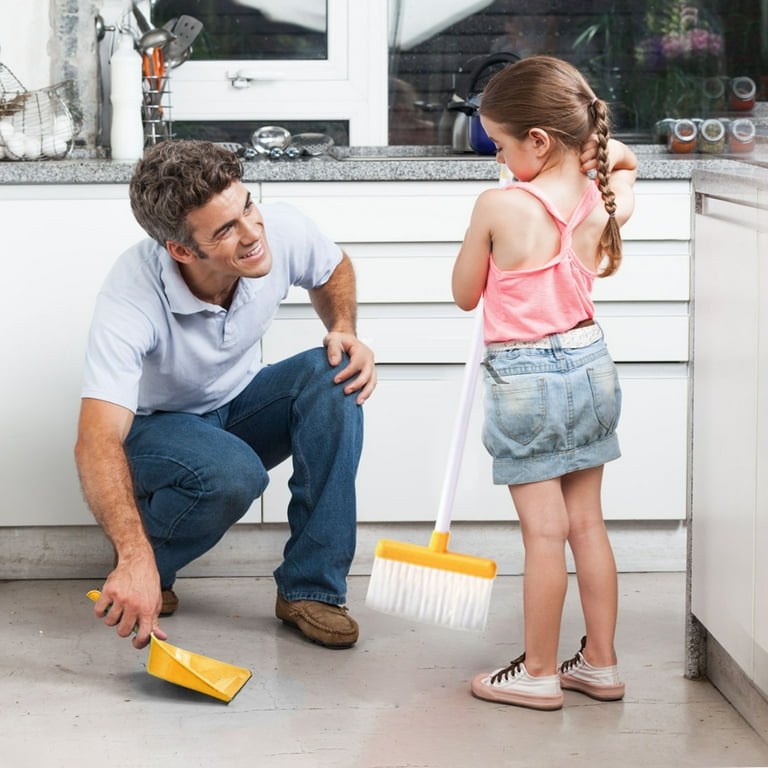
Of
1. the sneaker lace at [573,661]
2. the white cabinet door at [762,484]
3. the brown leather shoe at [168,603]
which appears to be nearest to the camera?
the white cabinet door at [762,484]

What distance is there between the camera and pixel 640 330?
249 cm

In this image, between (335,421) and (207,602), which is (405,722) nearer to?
(335,421)

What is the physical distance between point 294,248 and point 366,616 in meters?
0.71

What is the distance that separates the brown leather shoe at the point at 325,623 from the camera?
2.13 m

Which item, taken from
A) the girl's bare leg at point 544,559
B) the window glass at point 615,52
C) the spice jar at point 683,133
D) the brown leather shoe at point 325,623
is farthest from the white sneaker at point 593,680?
the window glass at point 615,52

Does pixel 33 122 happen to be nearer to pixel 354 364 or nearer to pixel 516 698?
pixel 354 364

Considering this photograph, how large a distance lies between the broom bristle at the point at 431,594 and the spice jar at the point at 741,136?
1546 millimetres

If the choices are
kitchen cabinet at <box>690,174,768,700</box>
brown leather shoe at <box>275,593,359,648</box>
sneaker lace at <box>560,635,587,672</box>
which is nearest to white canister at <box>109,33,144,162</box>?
brown leather shoe at <box>275,593,359,648</box>

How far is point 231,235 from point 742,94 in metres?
1.69

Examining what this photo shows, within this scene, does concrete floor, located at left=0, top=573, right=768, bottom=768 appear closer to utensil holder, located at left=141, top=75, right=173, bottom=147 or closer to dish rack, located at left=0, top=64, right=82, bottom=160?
dish rack, located at left=0, top=64, right=82, bottom=160

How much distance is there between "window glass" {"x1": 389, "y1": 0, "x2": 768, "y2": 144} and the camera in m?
3.06

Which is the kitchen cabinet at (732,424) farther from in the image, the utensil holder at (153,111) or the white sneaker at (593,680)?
the utensil holder at (153,111)

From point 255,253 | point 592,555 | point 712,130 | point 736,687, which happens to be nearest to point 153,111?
Answer: point 255,253

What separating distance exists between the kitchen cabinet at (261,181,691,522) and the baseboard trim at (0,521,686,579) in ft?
0.16
